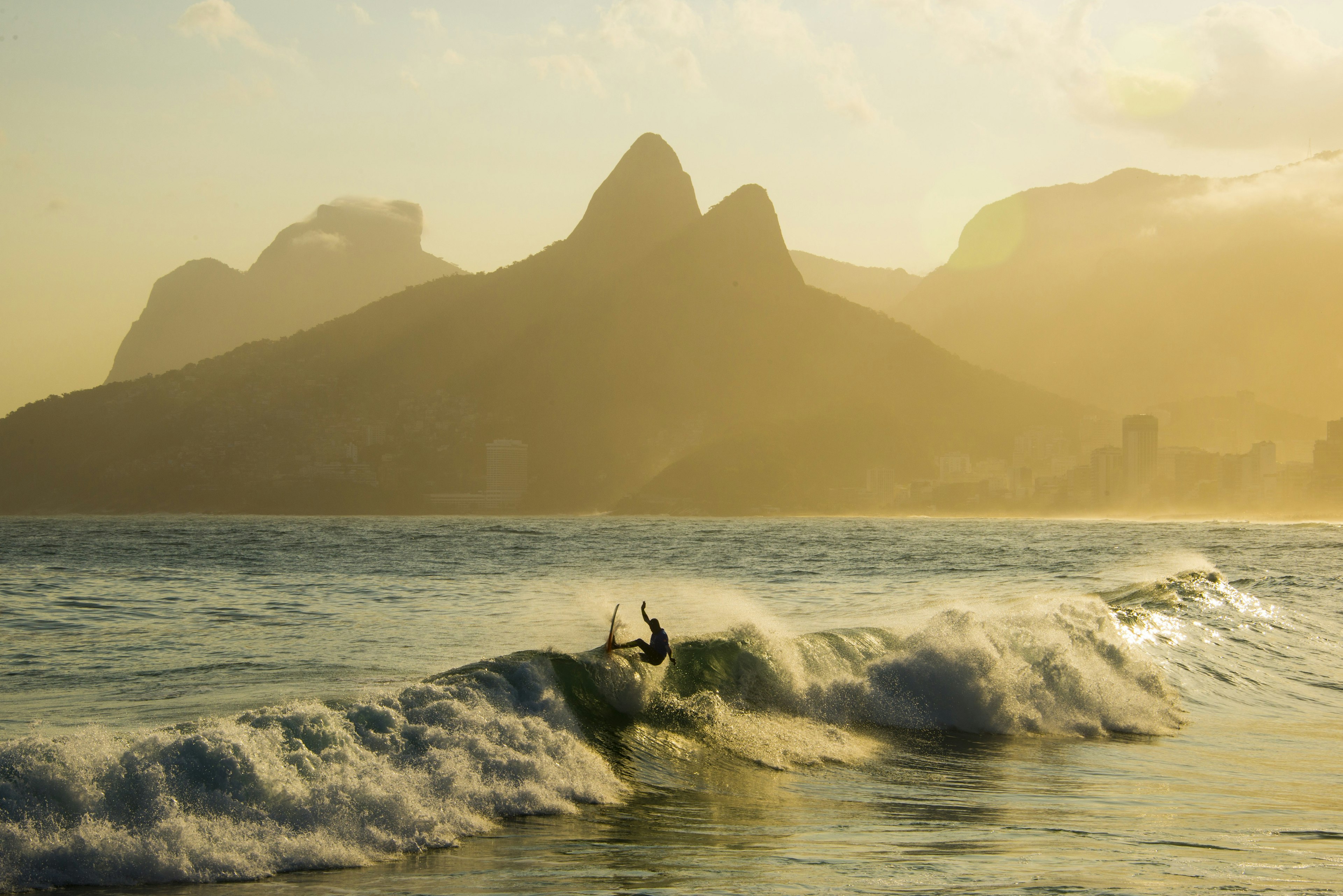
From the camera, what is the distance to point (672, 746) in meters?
14.1

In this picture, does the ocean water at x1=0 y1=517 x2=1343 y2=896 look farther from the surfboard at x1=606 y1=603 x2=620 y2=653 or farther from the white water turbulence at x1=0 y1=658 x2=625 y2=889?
the surfboard at x1=606 y1=603 x2=620 y2=653

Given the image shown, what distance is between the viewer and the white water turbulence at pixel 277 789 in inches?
333

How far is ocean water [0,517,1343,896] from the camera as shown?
866 cm

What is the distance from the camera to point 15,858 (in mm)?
8141

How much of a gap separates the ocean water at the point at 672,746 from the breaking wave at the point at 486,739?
36mm

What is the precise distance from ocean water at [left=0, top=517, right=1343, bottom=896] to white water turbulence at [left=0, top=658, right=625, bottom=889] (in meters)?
0.03

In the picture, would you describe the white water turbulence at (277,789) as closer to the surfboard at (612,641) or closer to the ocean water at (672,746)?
the ocean water at (672,746)

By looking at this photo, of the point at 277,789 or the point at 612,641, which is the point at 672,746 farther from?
the point at 277,789

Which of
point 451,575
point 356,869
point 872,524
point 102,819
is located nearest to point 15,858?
point 102,819

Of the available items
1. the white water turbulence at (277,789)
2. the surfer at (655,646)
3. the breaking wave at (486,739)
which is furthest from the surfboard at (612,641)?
the white water turbulence at (277,789)

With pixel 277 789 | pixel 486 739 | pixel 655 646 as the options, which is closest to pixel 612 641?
pixel 655 646

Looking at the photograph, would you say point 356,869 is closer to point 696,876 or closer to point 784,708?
point 696,876

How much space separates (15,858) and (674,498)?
191087 millimetres

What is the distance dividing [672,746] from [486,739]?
134 inches
